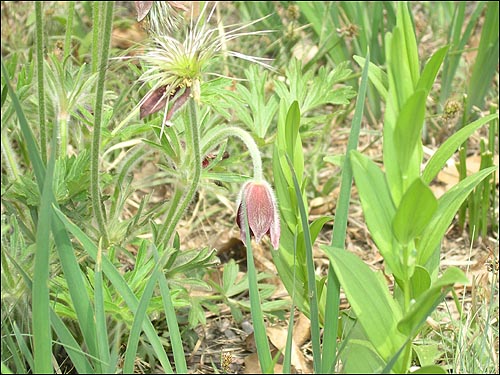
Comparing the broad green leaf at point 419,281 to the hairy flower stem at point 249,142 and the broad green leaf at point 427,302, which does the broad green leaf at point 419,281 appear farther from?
the hairy flower stem at point 249,142

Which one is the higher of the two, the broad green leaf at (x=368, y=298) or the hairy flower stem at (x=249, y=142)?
the hairy flower stem at (x=249, y=142)

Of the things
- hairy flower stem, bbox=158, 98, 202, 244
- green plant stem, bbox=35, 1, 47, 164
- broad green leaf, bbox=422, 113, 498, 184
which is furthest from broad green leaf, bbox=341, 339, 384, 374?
green plant stem, bbox=35, 1, 47, 164

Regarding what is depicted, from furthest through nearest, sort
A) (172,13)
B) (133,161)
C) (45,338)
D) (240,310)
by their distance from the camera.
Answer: (240,310) < (133,161) < (172,13) < (45,338)

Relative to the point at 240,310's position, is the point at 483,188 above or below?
above

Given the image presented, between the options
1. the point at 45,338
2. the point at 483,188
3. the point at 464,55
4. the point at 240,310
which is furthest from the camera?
the point at 464,55

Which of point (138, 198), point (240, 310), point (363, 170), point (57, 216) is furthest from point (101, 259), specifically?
point (138, 198)

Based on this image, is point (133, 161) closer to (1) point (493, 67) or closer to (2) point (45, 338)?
(2) point (45, 338)

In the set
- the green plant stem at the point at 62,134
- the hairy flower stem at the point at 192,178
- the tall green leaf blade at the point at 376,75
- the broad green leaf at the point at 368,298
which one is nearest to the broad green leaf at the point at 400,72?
the tall green leaf blade at the point at 376,75

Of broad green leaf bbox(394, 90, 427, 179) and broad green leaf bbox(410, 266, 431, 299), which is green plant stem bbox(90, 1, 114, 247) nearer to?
broad green leaf bbox(394, 90, 427, 179)
